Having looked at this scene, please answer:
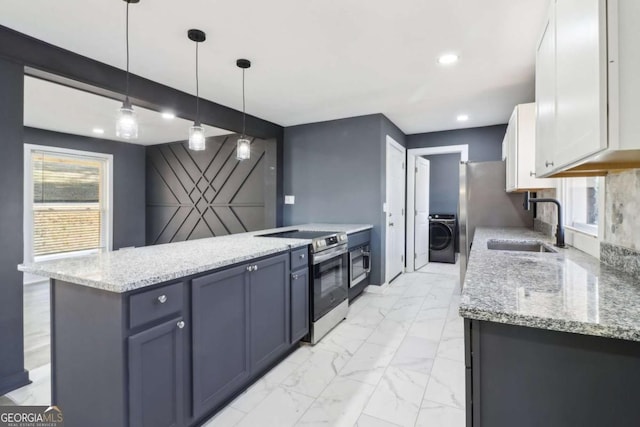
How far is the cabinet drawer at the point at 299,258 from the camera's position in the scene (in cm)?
243

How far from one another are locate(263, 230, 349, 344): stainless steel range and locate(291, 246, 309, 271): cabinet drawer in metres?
0.06

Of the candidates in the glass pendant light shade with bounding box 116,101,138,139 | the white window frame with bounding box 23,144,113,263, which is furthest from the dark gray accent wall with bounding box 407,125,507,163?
the white window frame with bounding box 23,144,113,263

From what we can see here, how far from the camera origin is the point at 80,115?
4.04m

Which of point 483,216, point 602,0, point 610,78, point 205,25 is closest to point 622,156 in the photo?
point 610,78

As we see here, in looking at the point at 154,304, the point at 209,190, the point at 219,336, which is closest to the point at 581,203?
the point at 219,336

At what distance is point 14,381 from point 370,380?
240cm

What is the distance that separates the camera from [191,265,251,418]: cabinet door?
1600 millimetres

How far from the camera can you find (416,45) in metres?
2.27

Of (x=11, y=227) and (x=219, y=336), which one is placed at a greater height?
(x=11, y=227)

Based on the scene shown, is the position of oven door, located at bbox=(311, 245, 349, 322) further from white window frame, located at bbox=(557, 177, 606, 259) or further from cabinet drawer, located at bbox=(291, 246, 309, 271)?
white window frame, located at bbox=(557, 177, 606, 259)

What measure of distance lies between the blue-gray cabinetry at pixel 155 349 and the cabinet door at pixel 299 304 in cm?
47

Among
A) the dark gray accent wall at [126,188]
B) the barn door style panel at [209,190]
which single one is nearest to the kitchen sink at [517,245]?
the barn door style panel at [209,190]

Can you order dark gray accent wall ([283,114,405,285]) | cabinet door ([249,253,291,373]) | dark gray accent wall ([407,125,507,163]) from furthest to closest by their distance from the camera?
dark gray accent wall ([407,125,507,163]) < dark gray accent wall ([283,114,405,285]) < cabinet door ([249,253,291,373])

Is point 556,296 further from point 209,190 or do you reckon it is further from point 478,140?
point 209,190
